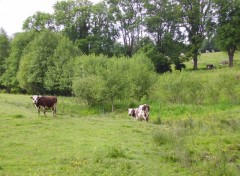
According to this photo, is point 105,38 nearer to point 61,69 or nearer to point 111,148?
point 61,69

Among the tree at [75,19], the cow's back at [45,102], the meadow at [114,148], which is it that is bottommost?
the meadow at [114,148]

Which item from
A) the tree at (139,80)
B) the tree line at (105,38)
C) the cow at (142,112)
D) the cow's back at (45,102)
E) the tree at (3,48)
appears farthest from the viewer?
the tree at (3,48)

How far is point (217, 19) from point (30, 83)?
36640 mm

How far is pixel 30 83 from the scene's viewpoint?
59.4 meters

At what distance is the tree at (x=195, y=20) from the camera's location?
64.5 metres

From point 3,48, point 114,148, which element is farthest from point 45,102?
point 3,48

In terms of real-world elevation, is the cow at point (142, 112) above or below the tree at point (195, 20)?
below

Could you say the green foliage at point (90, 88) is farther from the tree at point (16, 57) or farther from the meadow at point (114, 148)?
the tree at point (16, 57)

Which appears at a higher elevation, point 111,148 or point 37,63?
point 37,63

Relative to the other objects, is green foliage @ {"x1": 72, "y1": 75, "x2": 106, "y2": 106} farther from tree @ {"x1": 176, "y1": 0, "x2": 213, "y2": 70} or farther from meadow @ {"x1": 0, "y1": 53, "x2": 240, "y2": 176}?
tree @ {"x1": 176, "y1": 0, "x2": 213, "y2": 70}

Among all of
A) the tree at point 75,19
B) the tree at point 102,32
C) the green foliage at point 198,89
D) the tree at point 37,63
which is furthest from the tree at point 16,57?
the green foliage at point 198,89

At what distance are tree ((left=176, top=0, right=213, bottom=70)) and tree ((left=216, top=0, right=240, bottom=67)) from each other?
9.01 ft

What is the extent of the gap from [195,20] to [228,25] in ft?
24.7

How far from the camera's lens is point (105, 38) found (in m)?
70.8
